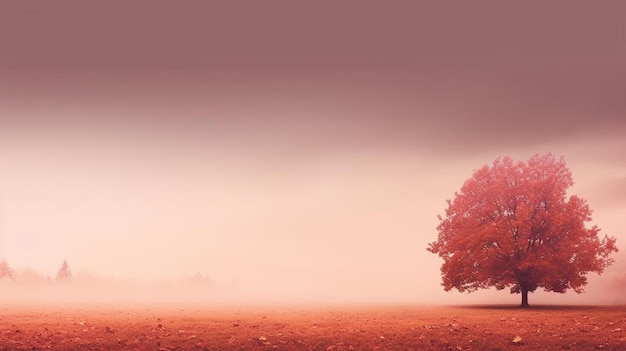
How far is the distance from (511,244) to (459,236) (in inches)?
214

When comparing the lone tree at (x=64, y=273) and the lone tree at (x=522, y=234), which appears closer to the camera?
the lone tree at (x=522, y=234)

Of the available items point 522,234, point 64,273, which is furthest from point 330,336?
point 64,273

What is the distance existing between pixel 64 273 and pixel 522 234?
15889 centimetres

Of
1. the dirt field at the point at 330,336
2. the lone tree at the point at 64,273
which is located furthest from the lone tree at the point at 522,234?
the lone tree at the point at 64,273

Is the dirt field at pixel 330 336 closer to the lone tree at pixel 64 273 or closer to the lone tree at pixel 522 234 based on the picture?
the lone tree at pixel 522 234

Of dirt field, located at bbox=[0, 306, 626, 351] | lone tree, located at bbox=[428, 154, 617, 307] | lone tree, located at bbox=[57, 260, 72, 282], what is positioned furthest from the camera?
lone tree, located at bbox=[57, 260, 72, 282]

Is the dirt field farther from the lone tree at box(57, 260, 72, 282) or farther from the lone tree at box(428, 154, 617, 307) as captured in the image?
the lone tree at box(57, 260, 72, 282)

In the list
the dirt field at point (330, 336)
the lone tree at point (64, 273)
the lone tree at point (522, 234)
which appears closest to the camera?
the dirt field at point (330, 336)

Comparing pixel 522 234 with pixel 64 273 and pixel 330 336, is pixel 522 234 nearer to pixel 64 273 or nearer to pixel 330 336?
pixel 330 336

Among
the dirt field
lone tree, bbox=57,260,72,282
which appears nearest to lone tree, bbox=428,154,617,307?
the dirt field

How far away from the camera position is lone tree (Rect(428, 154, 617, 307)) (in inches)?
1843

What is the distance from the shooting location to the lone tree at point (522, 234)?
46.8 m

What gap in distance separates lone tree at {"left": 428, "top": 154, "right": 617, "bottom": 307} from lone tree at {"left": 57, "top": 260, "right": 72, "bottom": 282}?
14881 cm

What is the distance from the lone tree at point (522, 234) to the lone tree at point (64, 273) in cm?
14881
